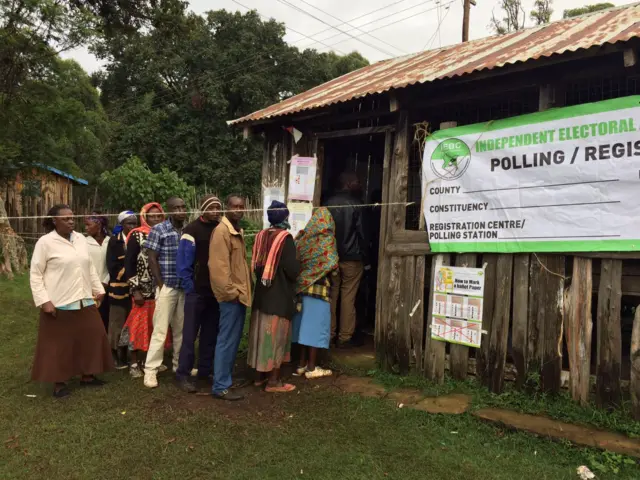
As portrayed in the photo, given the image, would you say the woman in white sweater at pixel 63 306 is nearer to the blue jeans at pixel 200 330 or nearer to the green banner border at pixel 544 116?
the blue jeans at pixel 200 330

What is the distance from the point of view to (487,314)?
4398 millimetres

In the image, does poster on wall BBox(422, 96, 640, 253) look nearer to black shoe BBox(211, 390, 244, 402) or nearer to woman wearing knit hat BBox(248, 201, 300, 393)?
woman wearing knit hat BBox(248, 201, 300, 393)

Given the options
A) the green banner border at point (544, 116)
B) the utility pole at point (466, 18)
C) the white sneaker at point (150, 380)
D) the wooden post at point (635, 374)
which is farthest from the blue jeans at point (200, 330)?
the utility pole at point (466, 18)

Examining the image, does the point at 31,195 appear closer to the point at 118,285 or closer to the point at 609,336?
the point at 118,285

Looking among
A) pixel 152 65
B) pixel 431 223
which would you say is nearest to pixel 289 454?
pixel 431 223

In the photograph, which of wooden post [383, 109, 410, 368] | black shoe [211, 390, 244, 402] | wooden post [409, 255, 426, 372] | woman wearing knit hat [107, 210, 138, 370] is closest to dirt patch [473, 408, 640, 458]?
wooden post [409, 255, 426, 372]

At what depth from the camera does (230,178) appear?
76.8ft

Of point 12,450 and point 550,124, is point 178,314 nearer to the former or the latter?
point 12,450

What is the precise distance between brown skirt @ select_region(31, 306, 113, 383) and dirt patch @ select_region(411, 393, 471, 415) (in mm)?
3156

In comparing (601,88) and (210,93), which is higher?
(210,93)

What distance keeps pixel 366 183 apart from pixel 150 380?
4253mm

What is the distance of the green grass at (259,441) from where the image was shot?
3.33 meters

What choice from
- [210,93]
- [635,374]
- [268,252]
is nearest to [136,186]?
[210,93]

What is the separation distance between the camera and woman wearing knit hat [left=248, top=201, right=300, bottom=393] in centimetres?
468
